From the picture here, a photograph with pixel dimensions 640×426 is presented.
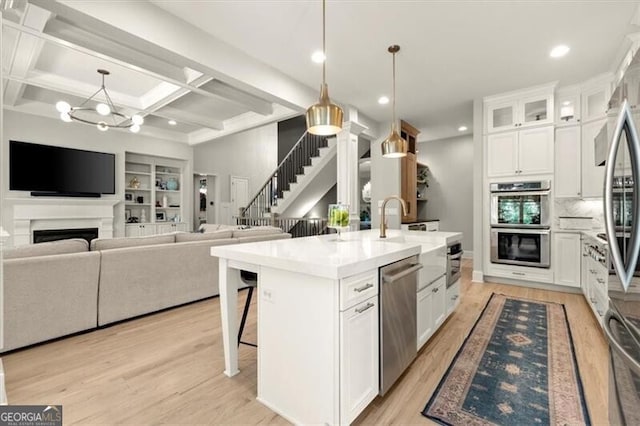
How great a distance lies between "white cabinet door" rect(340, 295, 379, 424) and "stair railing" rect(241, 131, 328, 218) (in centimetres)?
570

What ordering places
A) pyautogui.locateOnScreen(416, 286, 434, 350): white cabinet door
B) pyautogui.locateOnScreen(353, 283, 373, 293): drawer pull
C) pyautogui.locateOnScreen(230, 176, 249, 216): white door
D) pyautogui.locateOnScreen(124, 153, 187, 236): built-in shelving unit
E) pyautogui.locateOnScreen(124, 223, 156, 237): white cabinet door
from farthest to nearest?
pyautogui.locateOnScreen(230, 176, 249, 216): white door → pyautogui.locateOnScreen(124, 153, 187, 236): built-in shelving unit → pyautogui.locateOnScreen(124, 223, 156, 237): white cabinet door → pyautogui.locateOnScreen(416, 286, 434, 350): white cabinet door → pyautogui.locateOnScreen(353, 283, 373, 293): drawer pull

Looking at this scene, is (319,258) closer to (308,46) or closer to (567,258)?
(308,46)

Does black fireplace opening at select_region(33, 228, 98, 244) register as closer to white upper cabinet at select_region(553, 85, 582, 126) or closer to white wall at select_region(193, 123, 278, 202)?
white wall at select_region(193, 123, 278, 202)

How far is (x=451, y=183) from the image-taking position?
7367 millimetres

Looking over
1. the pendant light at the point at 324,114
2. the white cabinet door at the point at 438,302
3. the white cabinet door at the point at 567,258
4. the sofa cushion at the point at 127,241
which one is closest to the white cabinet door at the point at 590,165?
the white cabinet door at the point at 567,258

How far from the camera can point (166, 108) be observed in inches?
222

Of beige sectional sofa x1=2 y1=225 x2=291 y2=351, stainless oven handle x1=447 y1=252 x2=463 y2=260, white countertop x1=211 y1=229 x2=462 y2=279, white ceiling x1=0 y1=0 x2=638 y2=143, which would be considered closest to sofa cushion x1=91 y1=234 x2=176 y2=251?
beige sectional sofa x1=2 y1=225 x2=291 y2=351

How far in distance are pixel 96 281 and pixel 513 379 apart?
3.50 metres

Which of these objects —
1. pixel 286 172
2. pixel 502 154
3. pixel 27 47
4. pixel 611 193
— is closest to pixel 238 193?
pixel 286 172

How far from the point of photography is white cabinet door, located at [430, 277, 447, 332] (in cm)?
255

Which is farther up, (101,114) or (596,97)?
(596,97)

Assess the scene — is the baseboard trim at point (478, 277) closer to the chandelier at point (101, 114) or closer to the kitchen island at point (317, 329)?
the kitchen island at point (317, 329)

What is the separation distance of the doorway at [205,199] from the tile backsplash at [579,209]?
7.77 metres

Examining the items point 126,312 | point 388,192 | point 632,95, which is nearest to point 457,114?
point 388,192
